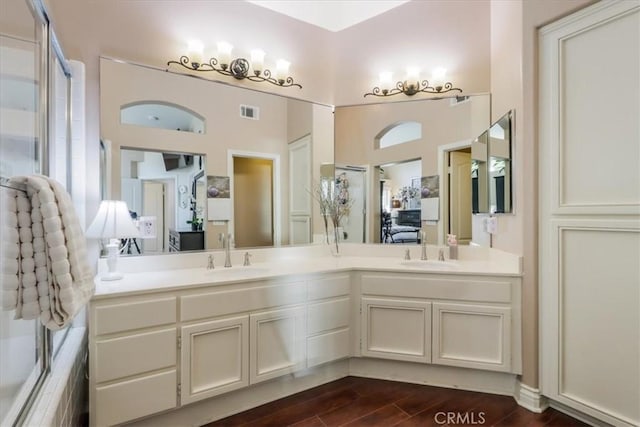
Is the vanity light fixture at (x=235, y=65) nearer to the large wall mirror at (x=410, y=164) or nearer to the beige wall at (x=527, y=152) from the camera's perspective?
the large wall mirror at (x=410, y=164)

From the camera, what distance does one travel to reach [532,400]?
1.97 m

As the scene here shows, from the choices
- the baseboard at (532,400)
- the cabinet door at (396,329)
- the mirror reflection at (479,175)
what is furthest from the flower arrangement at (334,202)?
the baseboard at (532,400)

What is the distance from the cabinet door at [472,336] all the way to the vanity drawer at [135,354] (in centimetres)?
159

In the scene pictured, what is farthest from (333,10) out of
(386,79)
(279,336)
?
(279,336)

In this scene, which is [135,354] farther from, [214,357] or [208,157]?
[208,157]

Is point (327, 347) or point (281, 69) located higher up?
point (281, 69)

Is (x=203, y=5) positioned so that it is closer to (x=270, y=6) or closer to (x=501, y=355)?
(x=270, y=6)

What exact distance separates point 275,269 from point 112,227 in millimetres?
968

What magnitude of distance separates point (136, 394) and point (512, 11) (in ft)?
10.2

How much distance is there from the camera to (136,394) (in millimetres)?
1639

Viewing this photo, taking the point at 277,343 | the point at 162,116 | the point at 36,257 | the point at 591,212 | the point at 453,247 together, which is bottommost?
the point at 277,343

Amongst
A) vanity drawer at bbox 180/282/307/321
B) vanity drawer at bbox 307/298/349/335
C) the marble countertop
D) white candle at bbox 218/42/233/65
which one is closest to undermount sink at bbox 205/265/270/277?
the marble countertop

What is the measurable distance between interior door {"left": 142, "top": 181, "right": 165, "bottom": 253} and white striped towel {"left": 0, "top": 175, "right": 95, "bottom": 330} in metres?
1.14

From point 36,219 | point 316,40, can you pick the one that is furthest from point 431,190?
point 36,219
